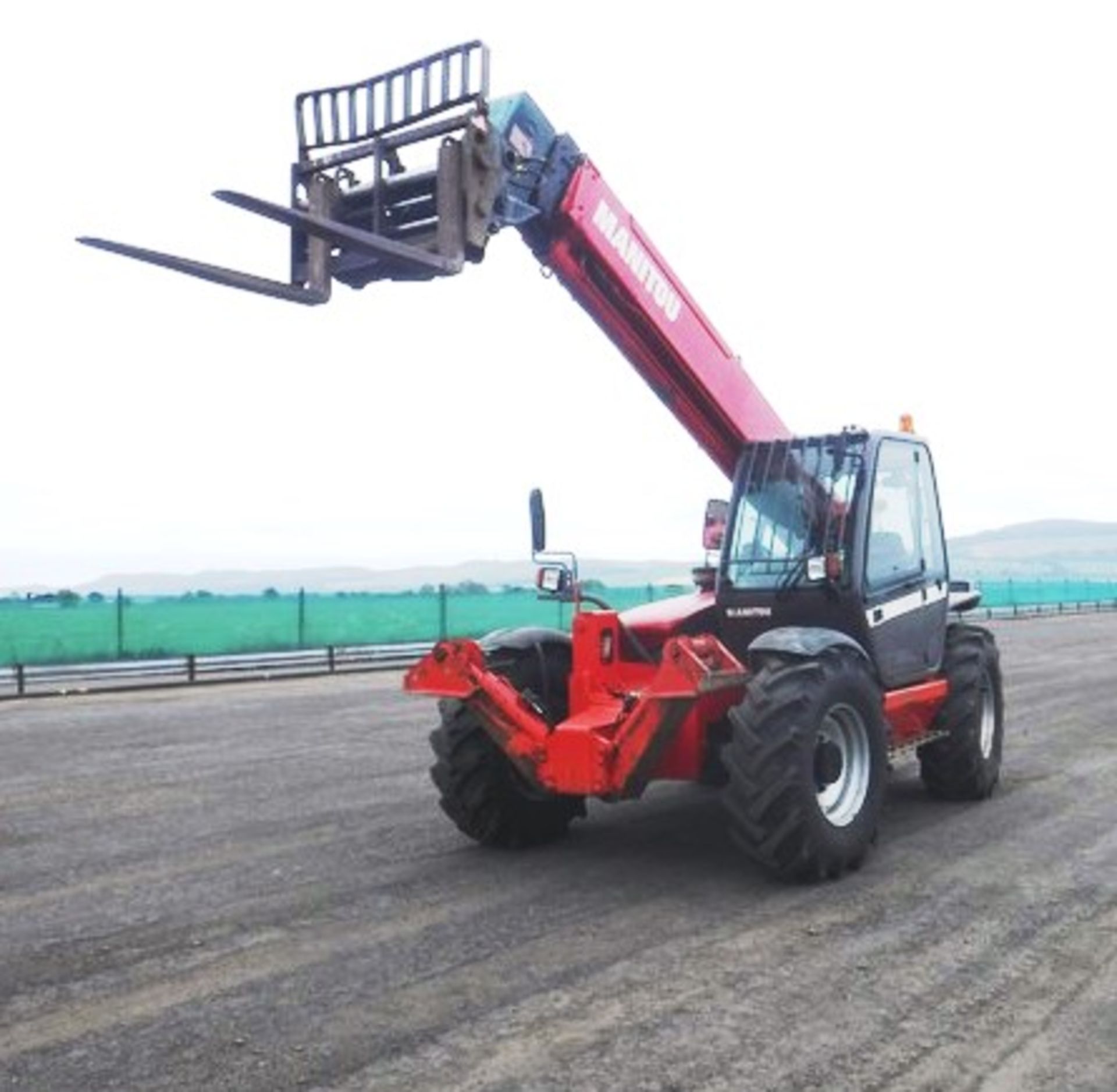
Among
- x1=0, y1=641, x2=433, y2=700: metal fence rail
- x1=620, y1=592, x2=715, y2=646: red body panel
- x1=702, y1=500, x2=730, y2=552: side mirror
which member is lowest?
x1=0, y1=641, x2=433, y2=700: metal fence rail

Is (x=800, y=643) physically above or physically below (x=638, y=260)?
below

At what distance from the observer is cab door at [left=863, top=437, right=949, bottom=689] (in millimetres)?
7984

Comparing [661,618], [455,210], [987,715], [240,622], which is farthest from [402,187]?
[240,622]

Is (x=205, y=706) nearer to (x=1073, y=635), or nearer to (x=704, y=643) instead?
(x=704, y=643)

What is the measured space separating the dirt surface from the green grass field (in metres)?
13.5

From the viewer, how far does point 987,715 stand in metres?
9.36

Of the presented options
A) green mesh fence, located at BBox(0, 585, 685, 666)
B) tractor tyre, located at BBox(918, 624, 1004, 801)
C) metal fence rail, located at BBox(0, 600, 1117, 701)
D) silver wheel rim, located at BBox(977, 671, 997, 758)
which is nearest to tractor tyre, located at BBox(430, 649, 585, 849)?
tractor tyre, located at BBox(918, 624, 1004, 801)

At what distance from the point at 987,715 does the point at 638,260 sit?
4485 millimetres

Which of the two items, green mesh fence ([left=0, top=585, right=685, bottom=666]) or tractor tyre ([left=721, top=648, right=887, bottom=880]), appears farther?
green mesh fence ([left=0, top=585, right=685, bottom=666])

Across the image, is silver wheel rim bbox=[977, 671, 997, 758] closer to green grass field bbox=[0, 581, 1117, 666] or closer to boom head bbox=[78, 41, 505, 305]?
boom head bbox=[78, 41, 505, 305]

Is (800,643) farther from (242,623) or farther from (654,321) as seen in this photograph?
(242,623)

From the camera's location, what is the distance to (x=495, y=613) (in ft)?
100

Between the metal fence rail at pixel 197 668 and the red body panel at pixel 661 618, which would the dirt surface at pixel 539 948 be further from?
the metal fence rail at pixel 197 668

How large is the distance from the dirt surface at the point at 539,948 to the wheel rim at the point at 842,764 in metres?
0.42
